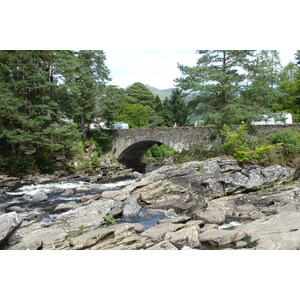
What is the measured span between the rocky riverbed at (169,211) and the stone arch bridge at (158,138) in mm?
2700

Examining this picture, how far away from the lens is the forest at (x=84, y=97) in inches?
525

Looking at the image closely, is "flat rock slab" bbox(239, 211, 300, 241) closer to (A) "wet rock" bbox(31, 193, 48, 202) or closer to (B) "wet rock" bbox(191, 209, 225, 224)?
(B) "wet rock" bbox(191, 209, 225, 224)

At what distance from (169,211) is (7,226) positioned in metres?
5.09

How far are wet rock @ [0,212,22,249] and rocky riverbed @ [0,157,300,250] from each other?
18 mm

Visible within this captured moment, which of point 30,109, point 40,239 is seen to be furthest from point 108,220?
point 30,109

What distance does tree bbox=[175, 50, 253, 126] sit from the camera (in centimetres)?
1313

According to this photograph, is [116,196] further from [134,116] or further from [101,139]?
[134,116]

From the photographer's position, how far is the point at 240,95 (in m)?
13.5

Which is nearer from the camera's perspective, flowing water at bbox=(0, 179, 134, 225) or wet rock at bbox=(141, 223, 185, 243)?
wet rock at bbox=(141, 223, 185, 243)

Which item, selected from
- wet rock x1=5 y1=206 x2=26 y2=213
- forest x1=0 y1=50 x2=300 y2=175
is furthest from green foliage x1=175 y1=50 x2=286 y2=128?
wet rock x1=5 y1=206 x2=26 y2=213

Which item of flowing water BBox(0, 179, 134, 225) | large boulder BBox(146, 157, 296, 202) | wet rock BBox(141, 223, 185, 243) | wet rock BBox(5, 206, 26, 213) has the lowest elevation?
flowing water BBox(0, 179, 134, 225)

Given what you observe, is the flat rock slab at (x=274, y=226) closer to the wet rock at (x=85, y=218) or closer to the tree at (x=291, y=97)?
the wet rock at (x=85, y=218)

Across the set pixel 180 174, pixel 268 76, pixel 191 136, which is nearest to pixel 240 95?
pixel 268 76

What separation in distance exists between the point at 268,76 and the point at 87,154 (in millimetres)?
12481
